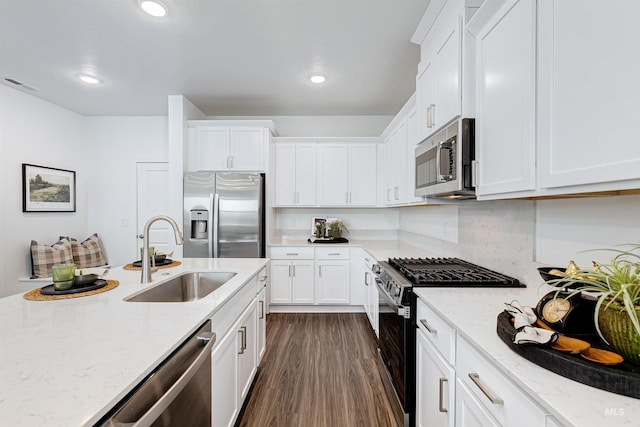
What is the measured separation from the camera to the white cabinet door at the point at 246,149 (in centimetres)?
372

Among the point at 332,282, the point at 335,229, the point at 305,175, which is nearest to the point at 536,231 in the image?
the point at 332,282

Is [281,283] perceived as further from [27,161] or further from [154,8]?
[27,161]

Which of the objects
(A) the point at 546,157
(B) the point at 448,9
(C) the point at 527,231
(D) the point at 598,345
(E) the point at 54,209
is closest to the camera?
(D) the point at 598,345

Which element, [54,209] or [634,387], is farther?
[54,209]

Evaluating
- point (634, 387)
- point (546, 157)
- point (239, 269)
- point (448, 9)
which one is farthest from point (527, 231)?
point (239, 269)

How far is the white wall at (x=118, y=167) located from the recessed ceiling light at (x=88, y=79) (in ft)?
4.03

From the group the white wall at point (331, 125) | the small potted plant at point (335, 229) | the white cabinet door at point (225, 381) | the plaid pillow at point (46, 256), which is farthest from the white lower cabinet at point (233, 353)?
the plaid pillow at point (46, 256)

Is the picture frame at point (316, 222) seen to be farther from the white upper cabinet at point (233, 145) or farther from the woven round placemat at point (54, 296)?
the woven round placemat at point (54, 296)

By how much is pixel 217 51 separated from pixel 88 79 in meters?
1.68

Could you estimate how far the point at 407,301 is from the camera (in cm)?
164

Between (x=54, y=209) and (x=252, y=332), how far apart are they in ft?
12.2

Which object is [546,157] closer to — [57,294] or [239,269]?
[239,269]

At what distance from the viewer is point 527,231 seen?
1626 mm

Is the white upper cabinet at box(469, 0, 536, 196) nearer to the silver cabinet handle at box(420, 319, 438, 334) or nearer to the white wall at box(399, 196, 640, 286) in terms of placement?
the white wall at box(399, 196, 640, 286)
